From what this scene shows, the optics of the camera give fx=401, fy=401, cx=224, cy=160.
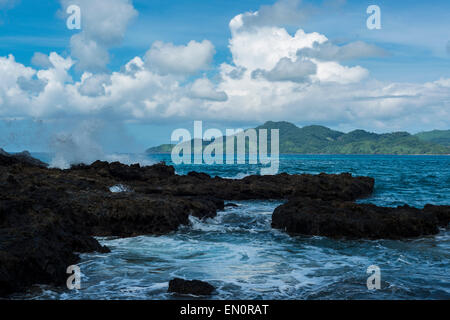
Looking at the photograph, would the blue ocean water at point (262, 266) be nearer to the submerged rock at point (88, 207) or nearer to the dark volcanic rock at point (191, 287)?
the dark volcanic rock at point (191, 287)

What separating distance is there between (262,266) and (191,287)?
286 centimetres

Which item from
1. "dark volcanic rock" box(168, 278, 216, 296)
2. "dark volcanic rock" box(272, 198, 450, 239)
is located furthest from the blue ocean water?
"dark volcanic rock" box(272, 198, 450, 239)

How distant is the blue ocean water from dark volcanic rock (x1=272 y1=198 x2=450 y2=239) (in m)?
0.50

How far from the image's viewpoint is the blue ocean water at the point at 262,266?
814 cm

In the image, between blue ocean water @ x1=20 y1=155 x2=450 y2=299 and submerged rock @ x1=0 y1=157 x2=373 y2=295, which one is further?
submerged rock @ x1=0 y1=157 x2=373 y2=295

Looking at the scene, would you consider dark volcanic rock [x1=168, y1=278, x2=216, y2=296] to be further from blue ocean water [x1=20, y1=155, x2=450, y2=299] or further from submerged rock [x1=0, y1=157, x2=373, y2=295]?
submerged rock [x1=0, y1=157, x2=373, y2=295]

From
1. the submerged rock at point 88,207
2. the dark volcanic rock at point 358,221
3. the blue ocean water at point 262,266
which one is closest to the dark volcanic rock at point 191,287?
the blue ocean water at point 262,266

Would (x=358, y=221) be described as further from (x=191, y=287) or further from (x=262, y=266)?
(x=191, y=287)

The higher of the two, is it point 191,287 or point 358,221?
point 358,221

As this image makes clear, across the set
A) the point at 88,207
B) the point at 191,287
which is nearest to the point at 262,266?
the point at 191,287

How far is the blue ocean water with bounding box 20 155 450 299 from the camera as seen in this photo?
8.14 metres

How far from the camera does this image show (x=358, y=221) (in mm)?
14180
